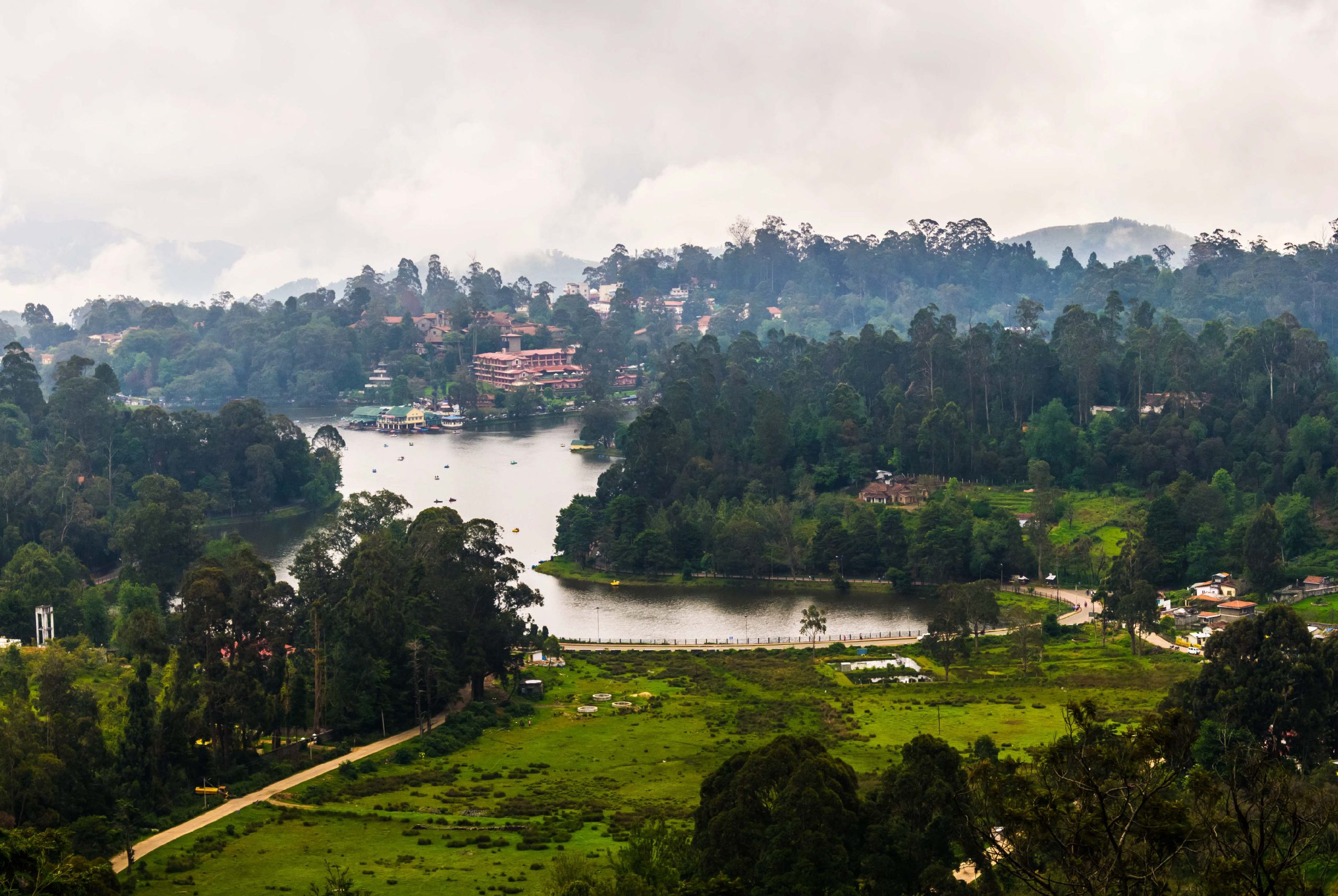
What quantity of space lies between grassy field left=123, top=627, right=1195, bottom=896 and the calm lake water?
15.1ft

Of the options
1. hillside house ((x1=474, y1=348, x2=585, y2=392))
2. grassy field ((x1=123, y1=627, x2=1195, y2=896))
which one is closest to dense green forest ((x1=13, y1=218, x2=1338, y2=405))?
hillside house ((x1=474, y1=348, x2=585, y2=392))

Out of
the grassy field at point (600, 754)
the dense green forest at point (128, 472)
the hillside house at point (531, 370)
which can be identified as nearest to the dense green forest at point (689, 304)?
the hillside house at point (531, 370)

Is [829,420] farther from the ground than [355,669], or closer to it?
farther from the ground

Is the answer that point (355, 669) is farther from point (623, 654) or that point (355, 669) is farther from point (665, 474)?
point (665, 474)

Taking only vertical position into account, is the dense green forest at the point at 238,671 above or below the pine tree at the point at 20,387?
below

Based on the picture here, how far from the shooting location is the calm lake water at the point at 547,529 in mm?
45719

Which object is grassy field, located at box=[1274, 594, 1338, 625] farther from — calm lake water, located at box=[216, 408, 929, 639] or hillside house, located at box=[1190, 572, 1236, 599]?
calm lake water, located at box=[216, 408, 929, 639]

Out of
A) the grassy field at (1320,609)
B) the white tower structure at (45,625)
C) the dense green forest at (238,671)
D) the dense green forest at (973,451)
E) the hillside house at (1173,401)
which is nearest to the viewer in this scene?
the dense green forest at (238,671)

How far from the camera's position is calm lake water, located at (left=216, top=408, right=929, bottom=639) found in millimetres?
45719

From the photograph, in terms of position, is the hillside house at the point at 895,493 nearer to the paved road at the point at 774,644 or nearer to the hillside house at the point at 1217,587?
the hillside house at the point at 1217,587

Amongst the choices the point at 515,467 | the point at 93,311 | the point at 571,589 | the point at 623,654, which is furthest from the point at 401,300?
the point at 623,654

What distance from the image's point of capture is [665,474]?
60.3 m

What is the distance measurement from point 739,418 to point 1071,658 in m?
31.1

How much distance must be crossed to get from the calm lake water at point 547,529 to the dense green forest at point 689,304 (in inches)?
570
